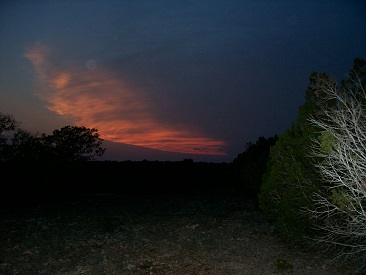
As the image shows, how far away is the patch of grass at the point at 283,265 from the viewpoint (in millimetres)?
8602

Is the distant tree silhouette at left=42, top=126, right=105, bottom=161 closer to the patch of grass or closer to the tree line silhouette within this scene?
the tree line silhouette

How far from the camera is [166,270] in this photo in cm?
884

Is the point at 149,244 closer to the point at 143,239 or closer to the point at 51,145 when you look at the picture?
→ the point at 143,239

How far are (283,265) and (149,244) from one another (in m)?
4.35

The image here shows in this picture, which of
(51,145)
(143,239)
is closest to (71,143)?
(51,145)

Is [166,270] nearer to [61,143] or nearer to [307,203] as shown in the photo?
[307,203]

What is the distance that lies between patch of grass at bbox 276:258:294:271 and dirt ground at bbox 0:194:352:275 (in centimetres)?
3

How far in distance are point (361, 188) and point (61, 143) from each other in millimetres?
24406

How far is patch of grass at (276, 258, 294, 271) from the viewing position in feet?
28.2

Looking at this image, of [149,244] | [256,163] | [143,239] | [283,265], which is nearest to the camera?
[283,265]

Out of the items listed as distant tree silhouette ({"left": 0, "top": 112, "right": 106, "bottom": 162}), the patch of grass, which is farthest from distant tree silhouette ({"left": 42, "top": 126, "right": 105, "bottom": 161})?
the patch of grass

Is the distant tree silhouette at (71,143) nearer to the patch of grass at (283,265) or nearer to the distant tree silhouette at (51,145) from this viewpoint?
the distant tree silhouette at (51,145)

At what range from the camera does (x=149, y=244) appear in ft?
35.8

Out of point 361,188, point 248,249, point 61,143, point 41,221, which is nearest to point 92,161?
point 61,143
